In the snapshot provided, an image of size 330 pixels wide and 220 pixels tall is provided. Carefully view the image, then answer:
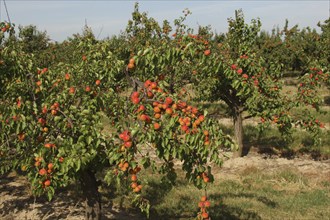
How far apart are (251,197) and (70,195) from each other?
5.25 metres

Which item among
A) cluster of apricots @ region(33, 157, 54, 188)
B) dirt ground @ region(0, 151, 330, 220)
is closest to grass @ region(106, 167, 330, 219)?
dirt ground @ region(0, 151, 330, 220)

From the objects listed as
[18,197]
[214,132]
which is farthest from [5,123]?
[18,197]

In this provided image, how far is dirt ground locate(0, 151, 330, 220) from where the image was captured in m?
8.19

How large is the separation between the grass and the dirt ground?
52 cm

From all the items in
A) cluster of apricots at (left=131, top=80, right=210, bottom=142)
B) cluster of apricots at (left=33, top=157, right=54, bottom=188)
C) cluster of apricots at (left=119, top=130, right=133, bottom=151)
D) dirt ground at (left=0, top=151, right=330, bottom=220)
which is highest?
cluster of apricots at (left=131, top=80, right=210, bottom=142)

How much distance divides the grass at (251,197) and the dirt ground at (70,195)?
518 millimetres

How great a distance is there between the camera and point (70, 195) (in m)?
9.41

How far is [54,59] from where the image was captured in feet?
56.4

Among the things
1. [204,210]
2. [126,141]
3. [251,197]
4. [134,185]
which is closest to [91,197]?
[134,185]

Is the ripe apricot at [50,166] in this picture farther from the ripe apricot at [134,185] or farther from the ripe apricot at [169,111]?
the ripe apricot at [169,111]

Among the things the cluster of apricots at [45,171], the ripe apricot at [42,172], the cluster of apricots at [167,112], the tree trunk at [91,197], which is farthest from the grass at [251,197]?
the cluster of apricots at [167,112]

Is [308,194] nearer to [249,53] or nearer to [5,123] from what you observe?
[249,53]

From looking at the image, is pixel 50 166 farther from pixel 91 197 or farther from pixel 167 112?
pixel 91 197

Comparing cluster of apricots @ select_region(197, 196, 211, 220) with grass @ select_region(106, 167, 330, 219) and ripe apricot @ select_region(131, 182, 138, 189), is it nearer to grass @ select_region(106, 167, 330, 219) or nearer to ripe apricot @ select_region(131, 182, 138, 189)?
ripe apricot @ select_region(131, 182, 138, 189)
